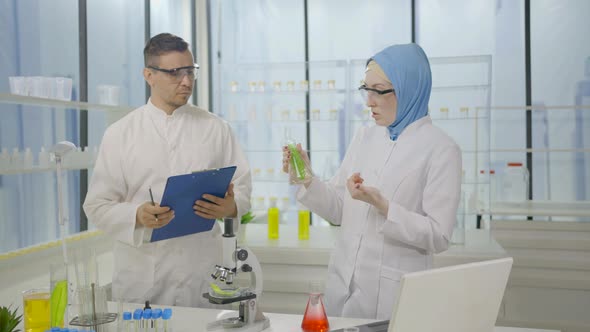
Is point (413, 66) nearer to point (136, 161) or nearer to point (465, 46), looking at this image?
point (136, 161)

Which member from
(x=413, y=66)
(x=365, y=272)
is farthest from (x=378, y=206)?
(x=413, y=66)

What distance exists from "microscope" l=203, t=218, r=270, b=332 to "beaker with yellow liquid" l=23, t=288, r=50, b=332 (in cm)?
47

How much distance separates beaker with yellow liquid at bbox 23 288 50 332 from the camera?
173 cm

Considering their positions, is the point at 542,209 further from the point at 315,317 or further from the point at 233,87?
the point at 315,317

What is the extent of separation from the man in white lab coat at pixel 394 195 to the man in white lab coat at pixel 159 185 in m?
0.48

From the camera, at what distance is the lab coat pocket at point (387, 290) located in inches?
80.7

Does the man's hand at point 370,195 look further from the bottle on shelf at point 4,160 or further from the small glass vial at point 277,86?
the small glass vial at point 277,86

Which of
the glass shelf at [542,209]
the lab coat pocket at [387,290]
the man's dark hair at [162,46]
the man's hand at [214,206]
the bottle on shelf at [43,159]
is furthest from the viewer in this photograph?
the glass shelf at [542,209]

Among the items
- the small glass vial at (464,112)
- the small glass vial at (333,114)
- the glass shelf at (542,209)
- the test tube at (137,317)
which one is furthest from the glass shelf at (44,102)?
the glass shelf at (542,209)

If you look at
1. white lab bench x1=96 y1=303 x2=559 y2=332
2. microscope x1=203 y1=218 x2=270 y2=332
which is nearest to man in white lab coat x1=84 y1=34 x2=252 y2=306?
white lab bench x1=96 y1=303 x2=559 y2=332

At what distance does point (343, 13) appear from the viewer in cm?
704

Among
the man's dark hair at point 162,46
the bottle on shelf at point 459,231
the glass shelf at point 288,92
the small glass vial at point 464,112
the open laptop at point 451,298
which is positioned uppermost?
the glass shelf at point 288,92

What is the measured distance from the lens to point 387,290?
6.74ft

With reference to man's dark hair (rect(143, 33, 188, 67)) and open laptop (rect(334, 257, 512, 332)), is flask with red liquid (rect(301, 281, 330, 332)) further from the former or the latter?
man's dark hair (rect(143, 33, 188, 67))
